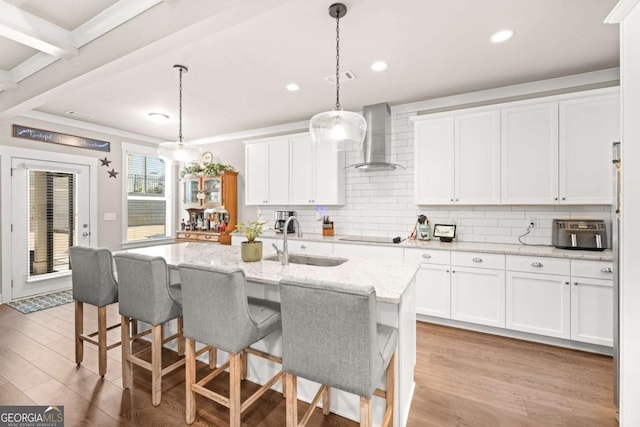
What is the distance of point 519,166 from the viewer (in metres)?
3.12

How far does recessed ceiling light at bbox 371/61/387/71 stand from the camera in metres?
2.85

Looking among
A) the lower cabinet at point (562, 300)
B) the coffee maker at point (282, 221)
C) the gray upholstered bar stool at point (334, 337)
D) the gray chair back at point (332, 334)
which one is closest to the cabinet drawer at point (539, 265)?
the lower cabinet at point (562, 300)

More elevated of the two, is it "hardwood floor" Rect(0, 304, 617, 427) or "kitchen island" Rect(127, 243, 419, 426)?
"kitchen island" Rect(127, 243, 419, 426)

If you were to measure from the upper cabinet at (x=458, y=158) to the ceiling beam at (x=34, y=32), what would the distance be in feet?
11.5

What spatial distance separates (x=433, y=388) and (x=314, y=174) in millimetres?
3031

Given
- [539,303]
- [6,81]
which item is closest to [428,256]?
[539,303]

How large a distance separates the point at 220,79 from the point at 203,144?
118 inches

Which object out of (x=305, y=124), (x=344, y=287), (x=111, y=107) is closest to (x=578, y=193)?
(x=344, y=287)

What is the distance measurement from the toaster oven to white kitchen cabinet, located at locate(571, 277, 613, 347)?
1.26 ft

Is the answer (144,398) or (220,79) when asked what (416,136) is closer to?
(220,79)

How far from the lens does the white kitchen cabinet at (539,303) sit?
8.89 feet

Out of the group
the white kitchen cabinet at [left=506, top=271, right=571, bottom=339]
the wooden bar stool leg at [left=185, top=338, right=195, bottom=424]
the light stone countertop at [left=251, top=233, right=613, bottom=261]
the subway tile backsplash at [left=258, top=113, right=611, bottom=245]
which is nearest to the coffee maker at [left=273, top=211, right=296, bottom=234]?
the subway tile backsplash at [left=258, top=113, right=611, bottom=245]

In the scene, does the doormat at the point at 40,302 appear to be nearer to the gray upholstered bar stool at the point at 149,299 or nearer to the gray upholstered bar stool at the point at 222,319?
the gray upholstered bar stool at the point at 149,299

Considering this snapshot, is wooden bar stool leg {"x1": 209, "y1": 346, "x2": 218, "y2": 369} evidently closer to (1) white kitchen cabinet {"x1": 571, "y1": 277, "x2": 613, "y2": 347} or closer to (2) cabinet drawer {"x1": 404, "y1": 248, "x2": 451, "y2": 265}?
(2) cabinet drawer {"x1": 404, "y1": 248, "x2": 451, "y2": 265}
